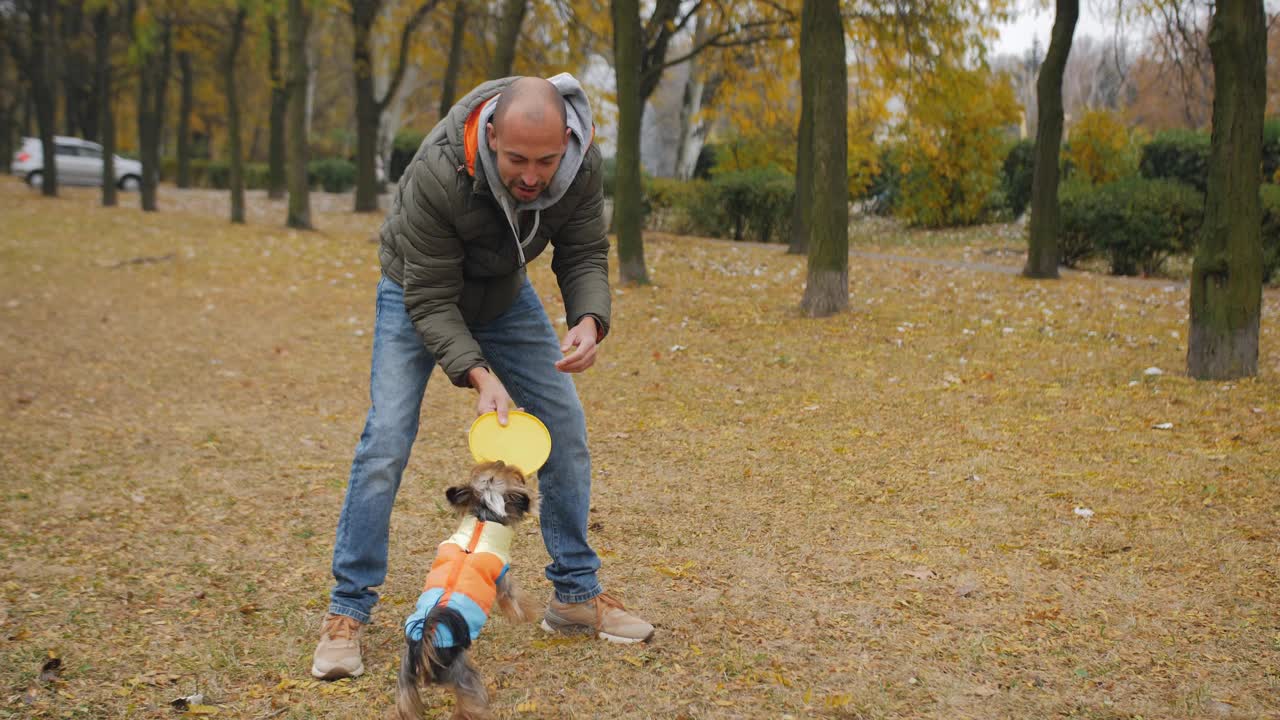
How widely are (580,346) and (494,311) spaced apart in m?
0.41

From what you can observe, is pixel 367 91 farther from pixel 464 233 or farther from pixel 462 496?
pixel 462 496

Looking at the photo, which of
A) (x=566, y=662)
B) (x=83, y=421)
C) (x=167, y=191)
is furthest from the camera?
(x=167, y=191)

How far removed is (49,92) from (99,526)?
27600 millimetres

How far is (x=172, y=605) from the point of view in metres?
4.00

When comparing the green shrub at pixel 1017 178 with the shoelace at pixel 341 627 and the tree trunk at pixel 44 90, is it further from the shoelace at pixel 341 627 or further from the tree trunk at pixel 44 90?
the tree trunk at pixel 44 90

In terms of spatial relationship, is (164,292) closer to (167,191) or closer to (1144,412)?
(1144,412)

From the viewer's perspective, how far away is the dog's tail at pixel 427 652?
107 inches

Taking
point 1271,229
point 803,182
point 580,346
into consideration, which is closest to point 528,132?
point 580,346

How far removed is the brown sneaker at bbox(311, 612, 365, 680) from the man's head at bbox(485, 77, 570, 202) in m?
1.63

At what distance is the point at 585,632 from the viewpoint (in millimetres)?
3688

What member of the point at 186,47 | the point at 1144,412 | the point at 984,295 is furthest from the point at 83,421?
the point at 186,47

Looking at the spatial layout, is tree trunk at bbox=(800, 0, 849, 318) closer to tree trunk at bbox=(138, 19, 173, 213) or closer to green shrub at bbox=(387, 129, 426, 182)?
tree trunk at bbox=(138, 19, 173, 213)

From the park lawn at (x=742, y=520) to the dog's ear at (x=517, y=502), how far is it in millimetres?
667

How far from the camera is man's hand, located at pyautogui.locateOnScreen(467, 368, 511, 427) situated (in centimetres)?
301
